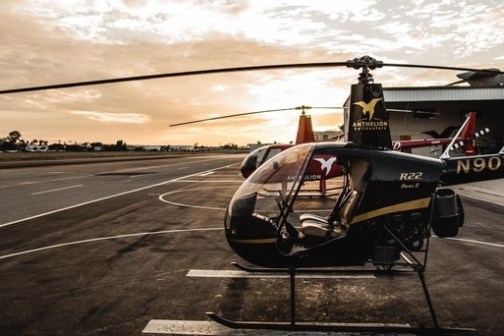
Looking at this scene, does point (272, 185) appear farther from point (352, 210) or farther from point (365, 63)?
point (365, 63)

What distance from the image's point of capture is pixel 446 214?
223 inches

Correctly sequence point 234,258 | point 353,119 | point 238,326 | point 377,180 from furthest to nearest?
point 234,258, point 353,119, point 377,180, point 238,326

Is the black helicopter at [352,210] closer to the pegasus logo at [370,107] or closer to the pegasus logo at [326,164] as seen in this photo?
the pegasus logo at [370,107]

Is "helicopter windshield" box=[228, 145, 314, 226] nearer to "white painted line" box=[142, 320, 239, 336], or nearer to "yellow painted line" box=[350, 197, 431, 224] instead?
"yellow painted line" box=[350, 197, 431, 224]

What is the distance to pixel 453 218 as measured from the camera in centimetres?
570

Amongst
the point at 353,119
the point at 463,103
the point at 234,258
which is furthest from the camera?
the point at 463,103

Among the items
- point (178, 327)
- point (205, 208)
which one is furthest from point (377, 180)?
point (205, 208)

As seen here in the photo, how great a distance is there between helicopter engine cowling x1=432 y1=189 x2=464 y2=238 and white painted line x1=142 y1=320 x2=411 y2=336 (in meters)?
1.52

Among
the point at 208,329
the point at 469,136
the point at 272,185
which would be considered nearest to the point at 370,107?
the point at 272,185

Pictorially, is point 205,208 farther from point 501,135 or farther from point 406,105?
point 501,135

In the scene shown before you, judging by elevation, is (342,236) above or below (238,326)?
above

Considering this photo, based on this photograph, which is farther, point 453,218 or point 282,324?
point 453,218

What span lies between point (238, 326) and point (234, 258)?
3.21 meters

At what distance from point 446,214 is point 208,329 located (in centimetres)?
368
